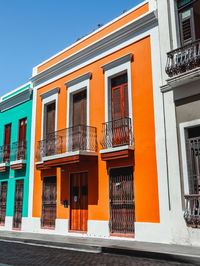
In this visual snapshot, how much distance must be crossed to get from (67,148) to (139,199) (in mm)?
4064

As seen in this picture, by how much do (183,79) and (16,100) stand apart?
1105 cm

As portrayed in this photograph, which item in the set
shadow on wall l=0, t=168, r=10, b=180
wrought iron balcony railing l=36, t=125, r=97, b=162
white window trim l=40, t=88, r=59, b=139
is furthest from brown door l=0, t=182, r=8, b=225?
white window trim l=40, t=88, r=59, b=139

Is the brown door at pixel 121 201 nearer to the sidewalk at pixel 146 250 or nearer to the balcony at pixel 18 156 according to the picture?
the sidewalk at pixel 146 250

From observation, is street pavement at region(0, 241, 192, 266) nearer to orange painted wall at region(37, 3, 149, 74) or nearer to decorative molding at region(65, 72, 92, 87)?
decorative molding at region(65, 72, 92, 87)

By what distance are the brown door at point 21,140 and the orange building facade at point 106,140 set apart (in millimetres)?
1140

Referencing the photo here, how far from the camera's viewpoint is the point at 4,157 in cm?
1736

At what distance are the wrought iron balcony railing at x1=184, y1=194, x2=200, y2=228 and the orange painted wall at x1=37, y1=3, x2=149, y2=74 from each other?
687 centimetres

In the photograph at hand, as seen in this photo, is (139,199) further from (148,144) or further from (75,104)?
(75,104)

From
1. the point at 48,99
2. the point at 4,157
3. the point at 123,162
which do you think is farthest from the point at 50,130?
the point at 123,162

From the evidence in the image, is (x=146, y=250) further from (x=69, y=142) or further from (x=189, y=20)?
(x=189, y=20)

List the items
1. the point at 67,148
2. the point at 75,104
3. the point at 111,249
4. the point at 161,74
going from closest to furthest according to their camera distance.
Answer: the point at 111,249
the point at 161,74
the point at 67,148
the point at 75,104

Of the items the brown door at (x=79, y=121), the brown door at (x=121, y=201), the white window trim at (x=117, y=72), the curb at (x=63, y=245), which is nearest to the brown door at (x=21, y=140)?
the brown door at (x=79, y=121)

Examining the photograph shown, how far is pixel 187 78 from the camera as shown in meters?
8.89

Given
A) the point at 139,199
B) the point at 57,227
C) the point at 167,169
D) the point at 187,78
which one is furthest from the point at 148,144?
the point at 57,227
